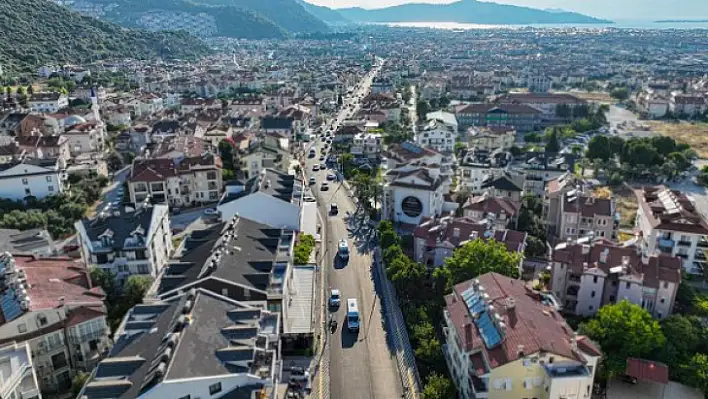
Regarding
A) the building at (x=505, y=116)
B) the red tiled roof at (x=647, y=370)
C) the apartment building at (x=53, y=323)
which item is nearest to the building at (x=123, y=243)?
the apartment building at (x=53, y=323)

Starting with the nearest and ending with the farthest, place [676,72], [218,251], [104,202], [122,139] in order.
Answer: [218,251], [104,202], [122,139], [676,72]

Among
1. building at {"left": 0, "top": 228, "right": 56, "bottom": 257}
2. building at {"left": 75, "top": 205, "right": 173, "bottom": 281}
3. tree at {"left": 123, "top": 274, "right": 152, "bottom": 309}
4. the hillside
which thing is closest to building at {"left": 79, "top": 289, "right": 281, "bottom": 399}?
tree at {"left": 123, "top": 274, "right": 152, "bottom": 309}

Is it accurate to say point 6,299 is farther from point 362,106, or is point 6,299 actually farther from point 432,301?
point 362,106

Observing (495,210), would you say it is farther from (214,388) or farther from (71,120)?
(71,120)

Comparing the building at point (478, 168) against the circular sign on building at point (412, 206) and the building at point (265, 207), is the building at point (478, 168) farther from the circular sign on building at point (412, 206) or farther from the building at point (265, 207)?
the building at point (265, 207)

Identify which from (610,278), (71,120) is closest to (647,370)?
(610,278)

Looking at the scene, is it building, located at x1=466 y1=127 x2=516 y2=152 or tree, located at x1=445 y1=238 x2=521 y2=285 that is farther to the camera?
building, located at x1=466 y1=127 x2=516 y2=152

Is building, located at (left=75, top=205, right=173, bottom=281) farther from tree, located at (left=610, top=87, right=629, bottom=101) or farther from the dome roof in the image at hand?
tree, located at (left=610, top=87, right=629, bottom=101)

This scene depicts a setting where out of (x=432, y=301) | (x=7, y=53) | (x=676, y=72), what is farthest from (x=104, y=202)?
(x=676, y=72)
